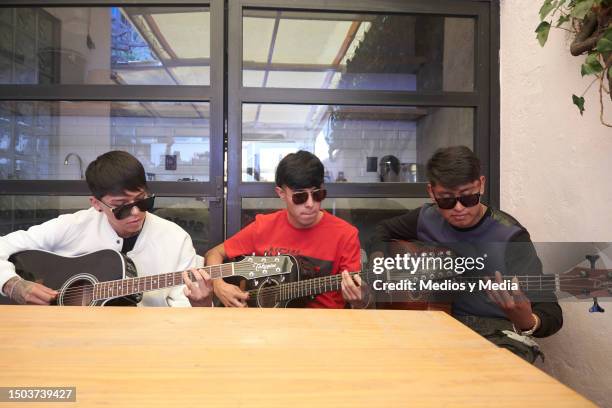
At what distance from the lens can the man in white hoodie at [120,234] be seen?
182 centimetres

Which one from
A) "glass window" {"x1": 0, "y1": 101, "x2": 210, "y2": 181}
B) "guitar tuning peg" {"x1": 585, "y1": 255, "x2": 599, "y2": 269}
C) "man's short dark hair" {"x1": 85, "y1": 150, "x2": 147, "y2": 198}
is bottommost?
"guitar tuning peg" {"x1": 585, "y1": 255, "x2": 599, "y2": 269}

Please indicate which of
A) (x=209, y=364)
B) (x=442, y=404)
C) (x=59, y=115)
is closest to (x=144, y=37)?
(x=59, y=115)

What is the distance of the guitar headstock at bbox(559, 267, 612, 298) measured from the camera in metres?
1.45

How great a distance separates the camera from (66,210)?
249 centimetres

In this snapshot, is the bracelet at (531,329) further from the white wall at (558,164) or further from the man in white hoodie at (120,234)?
the man in white hoodie at (120,234)

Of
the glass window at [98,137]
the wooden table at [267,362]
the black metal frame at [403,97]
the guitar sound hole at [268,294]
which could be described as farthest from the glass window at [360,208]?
the wooden table at [267,362]

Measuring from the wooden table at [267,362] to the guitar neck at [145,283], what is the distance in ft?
2.41

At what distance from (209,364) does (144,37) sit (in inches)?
99.5

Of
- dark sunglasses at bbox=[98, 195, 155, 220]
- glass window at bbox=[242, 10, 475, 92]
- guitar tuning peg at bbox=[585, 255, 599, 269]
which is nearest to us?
guitar tuning peg at bbox=[585, 255, 599, 269]

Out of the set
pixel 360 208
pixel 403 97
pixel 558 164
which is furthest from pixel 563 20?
pixel 360 208

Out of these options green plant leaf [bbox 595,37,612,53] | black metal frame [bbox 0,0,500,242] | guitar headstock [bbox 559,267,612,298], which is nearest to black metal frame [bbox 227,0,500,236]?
black metal frame [bbox 0,0,500,242]

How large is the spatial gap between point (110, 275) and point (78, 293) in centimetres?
16

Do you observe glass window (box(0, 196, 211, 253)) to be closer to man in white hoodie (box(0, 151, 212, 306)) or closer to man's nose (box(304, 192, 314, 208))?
man in white hoodie (box(0, 151, 212, 306))

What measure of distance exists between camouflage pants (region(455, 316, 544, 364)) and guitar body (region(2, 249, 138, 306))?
1395mm
